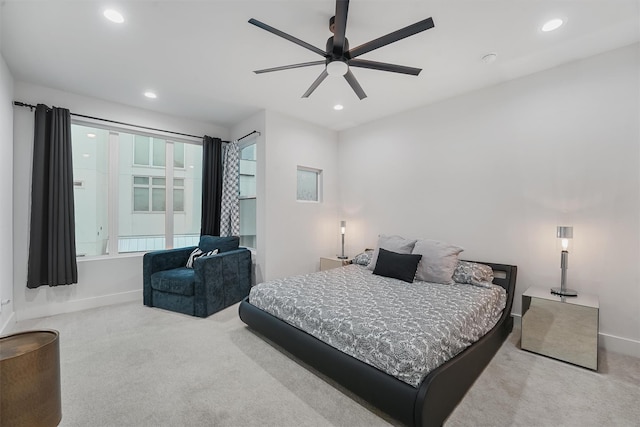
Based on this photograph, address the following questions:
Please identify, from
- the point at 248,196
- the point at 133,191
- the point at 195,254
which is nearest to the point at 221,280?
the point at 195,254

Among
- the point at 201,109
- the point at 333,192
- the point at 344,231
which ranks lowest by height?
the point at 344,231

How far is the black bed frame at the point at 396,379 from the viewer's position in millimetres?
1540

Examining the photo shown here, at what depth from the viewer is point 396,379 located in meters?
1.64

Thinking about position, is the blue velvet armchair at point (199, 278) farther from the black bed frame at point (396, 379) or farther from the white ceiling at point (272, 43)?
the white ceiling at point (272, 43)

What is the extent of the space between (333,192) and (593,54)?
141 inches

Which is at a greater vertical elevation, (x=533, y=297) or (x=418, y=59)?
(x=418, y=59)

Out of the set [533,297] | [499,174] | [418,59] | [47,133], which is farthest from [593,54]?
[47,133]

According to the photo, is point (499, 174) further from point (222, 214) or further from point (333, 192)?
point (222, 214)

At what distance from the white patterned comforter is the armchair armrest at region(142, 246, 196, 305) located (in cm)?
167

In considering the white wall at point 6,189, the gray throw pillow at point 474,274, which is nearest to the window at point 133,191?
the white wall at point 6,189

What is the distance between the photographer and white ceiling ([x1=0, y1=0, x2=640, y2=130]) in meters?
2.06

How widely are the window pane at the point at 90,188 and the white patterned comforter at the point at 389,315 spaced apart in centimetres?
259

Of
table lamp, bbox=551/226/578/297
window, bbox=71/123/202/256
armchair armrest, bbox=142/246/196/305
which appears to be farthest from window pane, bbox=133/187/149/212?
table lamp, bbox=551/226/578/297

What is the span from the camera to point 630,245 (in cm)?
250
